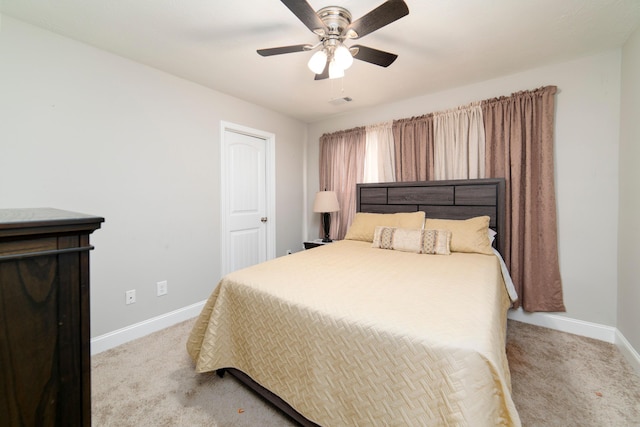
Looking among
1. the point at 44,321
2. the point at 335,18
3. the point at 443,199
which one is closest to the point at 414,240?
the point at 443,199

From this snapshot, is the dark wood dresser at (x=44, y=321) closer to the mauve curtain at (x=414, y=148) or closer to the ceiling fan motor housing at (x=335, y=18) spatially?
the ceiling fan motor housing at (x=335, y=18)

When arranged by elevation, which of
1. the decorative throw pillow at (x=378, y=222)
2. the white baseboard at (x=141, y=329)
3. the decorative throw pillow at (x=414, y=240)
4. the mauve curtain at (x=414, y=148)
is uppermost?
the mauve curtain at (x=414, y=148)

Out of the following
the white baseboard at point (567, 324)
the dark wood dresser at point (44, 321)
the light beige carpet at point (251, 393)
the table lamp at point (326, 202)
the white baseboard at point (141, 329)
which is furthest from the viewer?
the table lamp at point (326, 202)

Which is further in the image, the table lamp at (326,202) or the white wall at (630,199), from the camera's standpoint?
the table lamp at (326,202)

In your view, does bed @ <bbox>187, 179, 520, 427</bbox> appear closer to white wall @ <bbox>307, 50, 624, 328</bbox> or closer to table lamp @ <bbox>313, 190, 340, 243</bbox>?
white wall @ <bbox>307, 50, 624, 328</bbox>

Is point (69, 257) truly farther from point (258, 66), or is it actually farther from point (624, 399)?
point (624, 399)

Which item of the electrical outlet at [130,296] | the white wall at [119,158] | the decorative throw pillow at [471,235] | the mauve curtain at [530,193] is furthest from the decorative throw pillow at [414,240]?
the electrical outlet at [130,296]

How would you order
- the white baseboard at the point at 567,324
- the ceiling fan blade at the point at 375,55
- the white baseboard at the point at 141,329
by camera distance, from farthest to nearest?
the white baseboard at the point at 567,324 < the white baseboard at the point at 141,329 < the ceiling fan blade at the point at 375,55

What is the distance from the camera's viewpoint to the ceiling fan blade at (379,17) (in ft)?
4.16

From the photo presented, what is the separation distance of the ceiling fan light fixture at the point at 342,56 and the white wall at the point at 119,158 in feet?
5.82

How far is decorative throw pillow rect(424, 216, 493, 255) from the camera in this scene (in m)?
2.35

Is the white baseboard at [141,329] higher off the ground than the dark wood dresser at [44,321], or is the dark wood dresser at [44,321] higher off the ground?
the dark wood dresser at [44,321]

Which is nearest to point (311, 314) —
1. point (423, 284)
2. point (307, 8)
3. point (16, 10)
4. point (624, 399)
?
point (423, 284)

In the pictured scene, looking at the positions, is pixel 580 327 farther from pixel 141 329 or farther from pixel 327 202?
pixel 141 329
